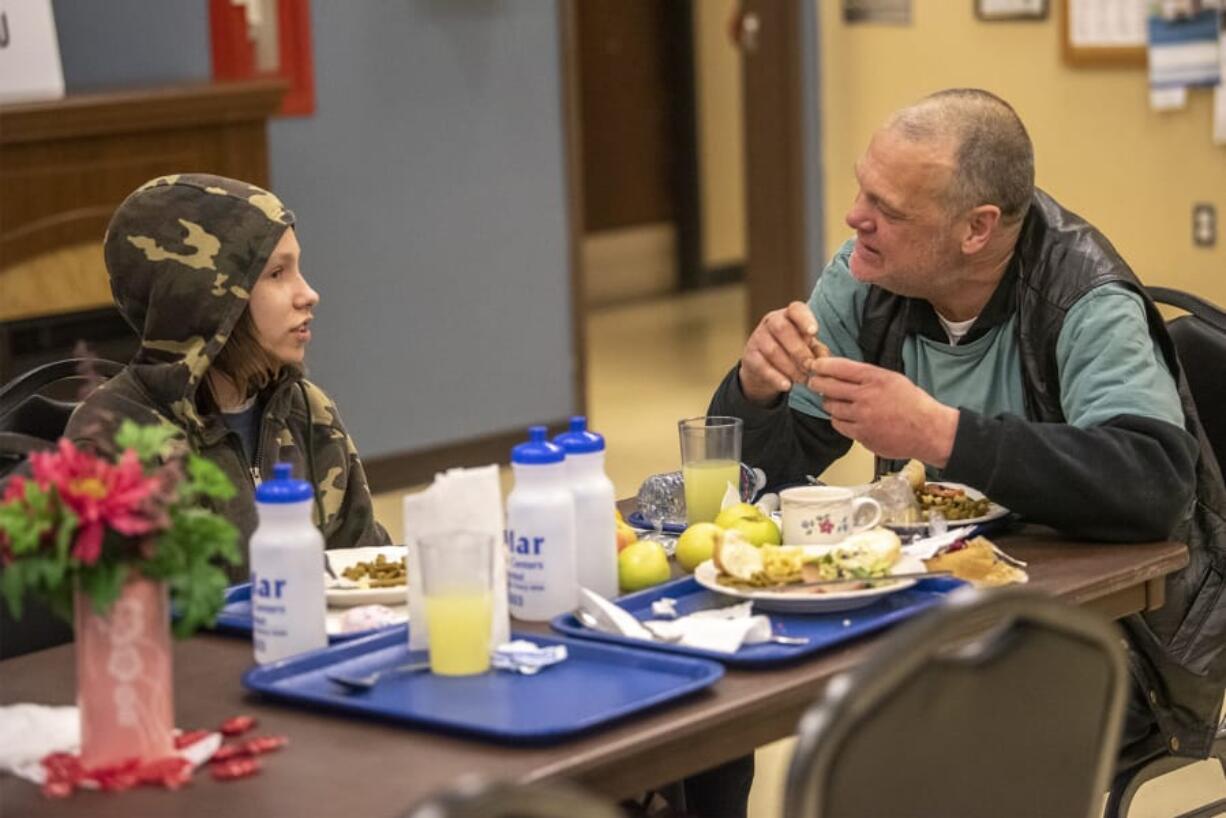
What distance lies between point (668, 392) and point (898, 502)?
4.94 m

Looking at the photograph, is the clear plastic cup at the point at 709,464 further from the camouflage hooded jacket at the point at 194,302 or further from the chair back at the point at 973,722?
the chair back at the point at 973,722

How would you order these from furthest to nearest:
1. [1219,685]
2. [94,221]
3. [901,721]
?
[94,221]
[1219,685]
[901,721]

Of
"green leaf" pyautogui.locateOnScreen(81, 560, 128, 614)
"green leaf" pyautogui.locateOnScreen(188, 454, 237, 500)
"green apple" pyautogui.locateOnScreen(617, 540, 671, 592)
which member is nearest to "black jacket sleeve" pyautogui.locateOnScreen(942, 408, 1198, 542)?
"green apple" pyautogui.locateOnScreen(617, 540, 671, 592)

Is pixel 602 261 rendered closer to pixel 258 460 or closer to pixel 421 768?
pixel 258 460

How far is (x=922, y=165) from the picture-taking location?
109 inches

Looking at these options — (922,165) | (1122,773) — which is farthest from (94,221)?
(1122,773)

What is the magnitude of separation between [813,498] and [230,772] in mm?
856

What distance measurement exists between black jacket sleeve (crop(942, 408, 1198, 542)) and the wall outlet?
3819 millimetres

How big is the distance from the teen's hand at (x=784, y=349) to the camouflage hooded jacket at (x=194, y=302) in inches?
24.5

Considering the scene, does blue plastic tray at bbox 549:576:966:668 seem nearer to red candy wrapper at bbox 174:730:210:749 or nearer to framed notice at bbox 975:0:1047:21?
red candy wrapper at bbox 174:730:210:749

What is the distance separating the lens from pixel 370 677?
2.05 meters

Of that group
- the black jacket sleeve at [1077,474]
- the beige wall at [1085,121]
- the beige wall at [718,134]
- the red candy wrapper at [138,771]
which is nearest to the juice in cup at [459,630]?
the red candy wrapper at [138,771]

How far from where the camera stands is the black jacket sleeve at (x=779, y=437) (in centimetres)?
288

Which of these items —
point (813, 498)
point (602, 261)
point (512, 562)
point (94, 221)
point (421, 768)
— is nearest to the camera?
point (421, 768)
